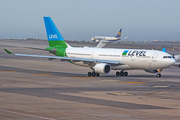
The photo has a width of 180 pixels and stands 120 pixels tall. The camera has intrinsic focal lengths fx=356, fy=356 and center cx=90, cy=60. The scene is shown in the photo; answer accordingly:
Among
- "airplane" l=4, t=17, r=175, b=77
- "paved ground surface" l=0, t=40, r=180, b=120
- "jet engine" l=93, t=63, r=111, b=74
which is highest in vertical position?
"airplane" l=4, t=17, r=175, b=77

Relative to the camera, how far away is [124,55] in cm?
4816

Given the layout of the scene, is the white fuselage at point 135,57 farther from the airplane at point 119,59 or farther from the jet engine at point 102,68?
the jet engine at point 102,68

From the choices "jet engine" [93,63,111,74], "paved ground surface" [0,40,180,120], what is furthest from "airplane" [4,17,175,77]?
"paved ground surface" [0,40,180,120]

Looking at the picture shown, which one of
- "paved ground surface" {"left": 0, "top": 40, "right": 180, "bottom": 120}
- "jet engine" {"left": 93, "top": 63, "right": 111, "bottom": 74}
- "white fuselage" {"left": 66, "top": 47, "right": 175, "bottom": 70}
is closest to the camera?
"paved ground surface" {"left": 0, "top": 40, "right": 180, "bottom": 120}

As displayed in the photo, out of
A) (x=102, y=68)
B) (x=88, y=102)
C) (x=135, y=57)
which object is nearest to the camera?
(x=88, y=102)

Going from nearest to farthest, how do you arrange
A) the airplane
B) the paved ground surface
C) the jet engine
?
the paved ground surface → the jet engine → the airplane

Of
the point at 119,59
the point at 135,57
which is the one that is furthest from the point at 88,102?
the point at 119,59

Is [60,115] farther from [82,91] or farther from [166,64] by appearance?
[166,64]

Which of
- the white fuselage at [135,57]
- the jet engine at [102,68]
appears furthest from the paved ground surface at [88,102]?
the white fuselage at [135,57]

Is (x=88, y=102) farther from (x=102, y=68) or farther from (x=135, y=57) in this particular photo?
(x=135, y=57)

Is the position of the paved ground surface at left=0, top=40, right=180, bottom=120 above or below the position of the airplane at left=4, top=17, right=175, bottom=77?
below

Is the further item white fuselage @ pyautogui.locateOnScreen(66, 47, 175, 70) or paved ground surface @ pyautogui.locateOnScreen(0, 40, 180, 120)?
white fuselage @ pyautogui.locateOnScreen(66, 47, 175, 70)

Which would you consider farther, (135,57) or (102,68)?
(135,57)

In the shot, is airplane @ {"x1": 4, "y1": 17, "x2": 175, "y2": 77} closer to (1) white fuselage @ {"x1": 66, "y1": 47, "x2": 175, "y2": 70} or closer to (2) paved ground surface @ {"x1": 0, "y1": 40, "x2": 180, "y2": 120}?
(1) white fuselage @ {"x1": 66, "y1": 47, "x2": 175, "y2": 70}
